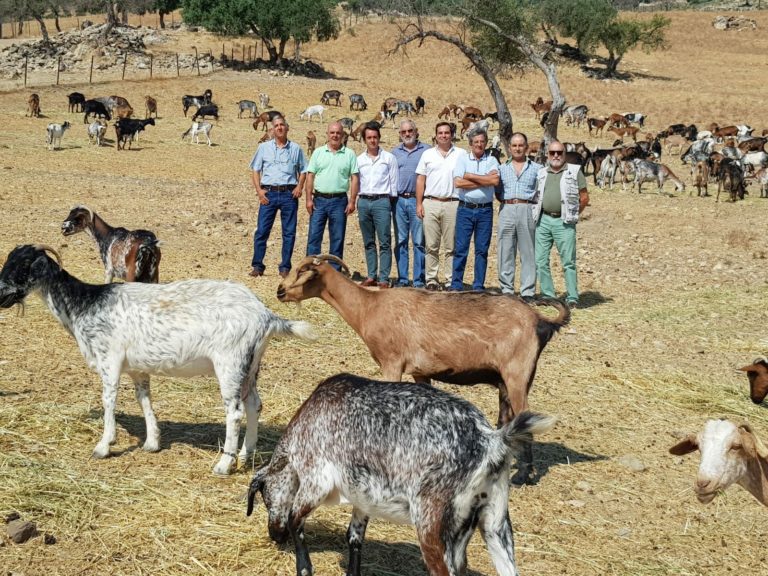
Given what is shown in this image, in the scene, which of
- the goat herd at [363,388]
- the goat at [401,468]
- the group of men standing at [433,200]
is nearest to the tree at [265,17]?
the group of men standing at [433,200]

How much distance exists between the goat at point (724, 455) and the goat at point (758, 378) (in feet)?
15.0

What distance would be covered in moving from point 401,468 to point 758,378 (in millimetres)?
5714

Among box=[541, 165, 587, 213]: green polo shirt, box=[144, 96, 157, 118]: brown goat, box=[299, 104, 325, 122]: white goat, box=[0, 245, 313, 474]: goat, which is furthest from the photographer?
box=[299, 104, 325, 122]: white goat

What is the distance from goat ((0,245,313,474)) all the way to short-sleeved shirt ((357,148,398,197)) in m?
5.33

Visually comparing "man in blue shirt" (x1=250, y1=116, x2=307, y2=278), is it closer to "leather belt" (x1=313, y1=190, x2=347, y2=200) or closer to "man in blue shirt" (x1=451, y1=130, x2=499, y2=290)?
"leather belt" (x1=313, y1=190, x2=347, y2=200)

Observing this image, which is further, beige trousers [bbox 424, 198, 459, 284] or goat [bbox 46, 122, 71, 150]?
goat [bbox 46, 122, 71, 150]

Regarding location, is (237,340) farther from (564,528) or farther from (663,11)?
(663,11)

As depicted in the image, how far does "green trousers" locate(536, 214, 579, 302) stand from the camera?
1234 centimetres

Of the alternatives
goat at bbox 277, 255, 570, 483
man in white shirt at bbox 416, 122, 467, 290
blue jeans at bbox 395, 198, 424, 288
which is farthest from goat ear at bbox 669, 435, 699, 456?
blue jeans at bbox 395, 198, 424, 288

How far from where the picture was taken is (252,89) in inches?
1802

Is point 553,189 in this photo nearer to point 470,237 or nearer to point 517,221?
point 517,221

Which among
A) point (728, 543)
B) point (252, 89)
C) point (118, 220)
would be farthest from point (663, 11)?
point (728, 543)

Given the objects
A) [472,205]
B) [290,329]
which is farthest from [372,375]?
[472,205]

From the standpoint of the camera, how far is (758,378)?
9.21 m
